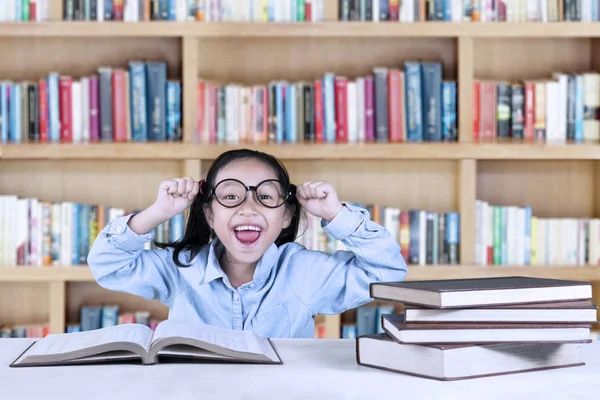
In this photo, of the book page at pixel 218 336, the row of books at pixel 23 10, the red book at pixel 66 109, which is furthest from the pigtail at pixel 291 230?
the row of books at pixel 23 10

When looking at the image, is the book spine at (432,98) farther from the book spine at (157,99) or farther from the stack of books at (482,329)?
the stack of books at (482,329)

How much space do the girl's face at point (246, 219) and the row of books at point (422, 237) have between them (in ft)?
3.57

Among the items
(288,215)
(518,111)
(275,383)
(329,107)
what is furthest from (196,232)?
(518,111)

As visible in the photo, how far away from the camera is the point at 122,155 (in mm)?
2604

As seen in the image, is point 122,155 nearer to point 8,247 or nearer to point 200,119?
point 200,119

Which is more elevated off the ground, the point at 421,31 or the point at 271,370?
the point at 421,31

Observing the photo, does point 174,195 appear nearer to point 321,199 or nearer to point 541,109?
point 321,199

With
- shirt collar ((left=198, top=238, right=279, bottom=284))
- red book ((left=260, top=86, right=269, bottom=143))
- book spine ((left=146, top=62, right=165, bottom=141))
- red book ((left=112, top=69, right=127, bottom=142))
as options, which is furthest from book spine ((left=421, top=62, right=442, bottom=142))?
shirt collar ((left=198, top=238, right=279, bottom=284))

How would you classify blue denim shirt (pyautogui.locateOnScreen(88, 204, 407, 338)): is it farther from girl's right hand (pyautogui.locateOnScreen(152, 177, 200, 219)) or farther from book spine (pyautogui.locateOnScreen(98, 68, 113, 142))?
book spine (pyautogui.locateOnScreen(98, 68, 113, 142))

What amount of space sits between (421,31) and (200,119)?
2.43 feet

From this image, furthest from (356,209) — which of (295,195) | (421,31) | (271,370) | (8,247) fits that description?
(8,247)

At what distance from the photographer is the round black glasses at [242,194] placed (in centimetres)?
155

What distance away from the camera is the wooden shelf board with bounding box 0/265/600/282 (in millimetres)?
2607

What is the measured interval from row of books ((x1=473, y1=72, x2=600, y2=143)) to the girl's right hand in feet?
4.45
